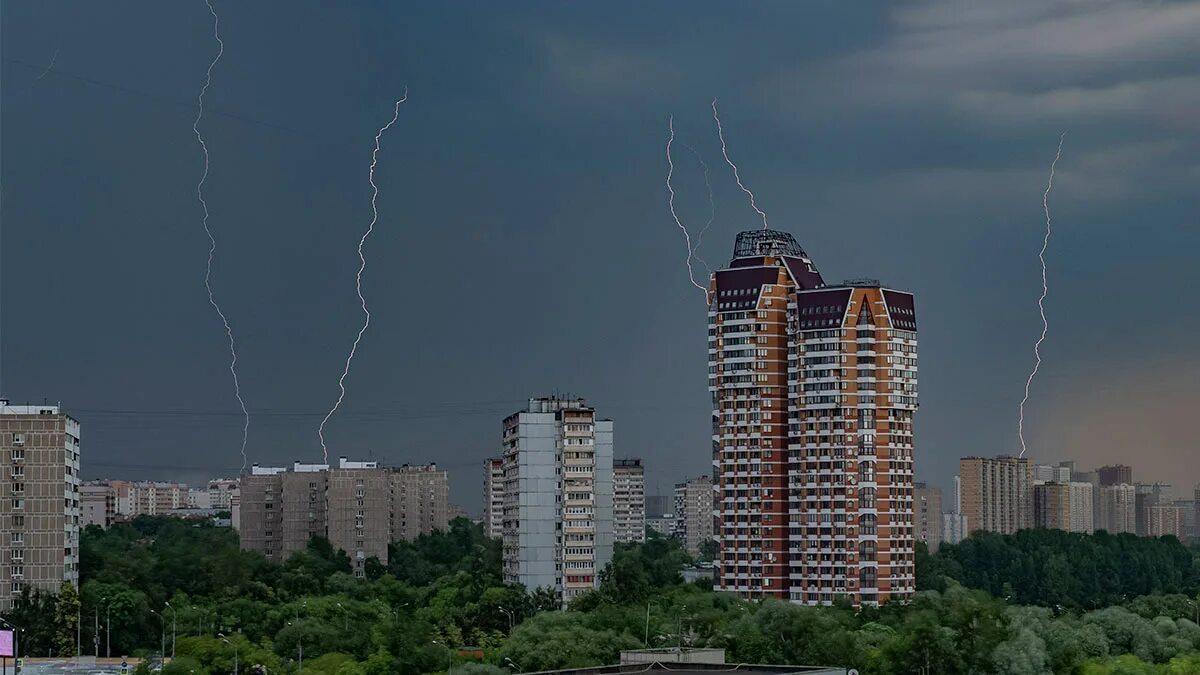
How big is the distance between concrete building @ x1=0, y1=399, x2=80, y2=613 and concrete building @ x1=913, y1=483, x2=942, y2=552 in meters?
84.9

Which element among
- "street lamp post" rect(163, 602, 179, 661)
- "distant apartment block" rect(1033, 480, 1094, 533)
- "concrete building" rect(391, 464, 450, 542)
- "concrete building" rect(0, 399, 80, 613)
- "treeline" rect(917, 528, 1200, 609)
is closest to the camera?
"street lamp post" rect(163, 602, 179, 661)

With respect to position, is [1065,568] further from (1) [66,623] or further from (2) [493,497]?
(1) [66,623]

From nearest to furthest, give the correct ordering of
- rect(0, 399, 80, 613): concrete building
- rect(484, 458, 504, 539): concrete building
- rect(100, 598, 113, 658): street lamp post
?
1. rect(100, 598, 113, 658): street lamp post
2. rect(0, 399, 80, 613): concrete building
3. rect(484, 458, 504, 539): concrete building

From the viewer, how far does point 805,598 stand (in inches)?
3219

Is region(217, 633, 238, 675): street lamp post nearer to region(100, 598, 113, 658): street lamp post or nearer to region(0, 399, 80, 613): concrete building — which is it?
region(100, 598, 113, 658): street lamp post

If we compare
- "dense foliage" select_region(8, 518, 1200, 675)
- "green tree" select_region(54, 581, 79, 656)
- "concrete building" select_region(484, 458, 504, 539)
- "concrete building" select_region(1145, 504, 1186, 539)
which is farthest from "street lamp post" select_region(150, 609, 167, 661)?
"concrete building" select_region(1145, 504, 1186, 539)

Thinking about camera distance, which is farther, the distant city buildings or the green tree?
the distant city buildings

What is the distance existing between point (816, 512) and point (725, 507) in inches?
173

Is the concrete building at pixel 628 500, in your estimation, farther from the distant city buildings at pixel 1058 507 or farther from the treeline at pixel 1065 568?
the treeline at pixel 1065 568

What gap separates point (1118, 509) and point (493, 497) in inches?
2253

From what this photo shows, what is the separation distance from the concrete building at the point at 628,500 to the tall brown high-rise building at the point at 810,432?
221ft

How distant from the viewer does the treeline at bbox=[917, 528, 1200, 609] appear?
105 meters

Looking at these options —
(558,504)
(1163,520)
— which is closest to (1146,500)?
(1163,520)

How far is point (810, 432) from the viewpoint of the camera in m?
82.3
